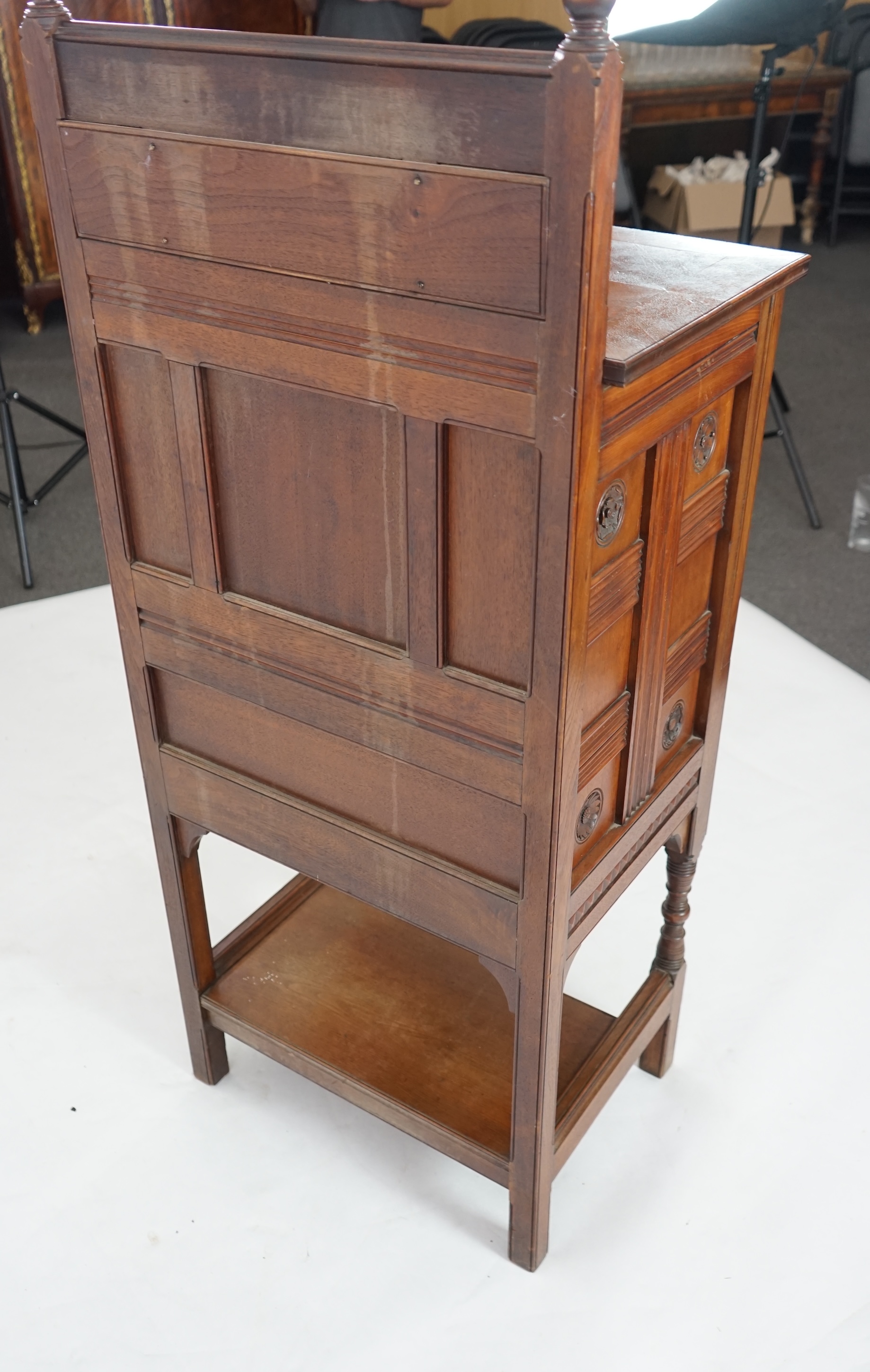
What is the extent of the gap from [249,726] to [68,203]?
0.60m

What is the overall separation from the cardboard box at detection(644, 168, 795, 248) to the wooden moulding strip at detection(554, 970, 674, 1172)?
14.0 ft

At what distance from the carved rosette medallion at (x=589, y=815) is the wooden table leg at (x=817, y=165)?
5472 millimetres

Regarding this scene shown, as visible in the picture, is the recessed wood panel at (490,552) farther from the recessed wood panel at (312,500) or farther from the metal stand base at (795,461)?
the metal stand base at (795,461)

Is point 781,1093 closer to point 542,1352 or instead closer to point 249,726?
point 542,1352

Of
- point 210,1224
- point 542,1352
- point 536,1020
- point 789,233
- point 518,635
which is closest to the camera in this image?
point 518,635

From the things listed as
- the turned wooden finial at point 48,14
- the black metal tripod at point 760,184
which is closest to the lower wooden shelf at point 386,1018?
the turned wooden finial at point 48,14

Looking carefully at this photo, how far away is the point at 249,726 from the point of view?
144 centimetres

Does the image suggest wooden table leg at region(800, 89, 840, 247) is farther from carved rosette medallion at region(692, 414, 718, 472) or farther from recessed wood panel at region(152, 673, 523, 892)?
recessed wood panel at region(152, 673, 523, 892)

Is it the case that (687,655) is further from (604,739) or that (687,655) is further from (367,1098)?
(367,1098)

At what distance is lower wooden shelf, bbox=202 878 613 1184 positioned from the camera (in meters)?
1.58

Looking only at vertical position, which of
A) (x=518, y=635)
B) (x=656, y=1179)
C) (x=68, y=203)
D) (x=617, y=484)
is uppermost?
(x=68, y=203)

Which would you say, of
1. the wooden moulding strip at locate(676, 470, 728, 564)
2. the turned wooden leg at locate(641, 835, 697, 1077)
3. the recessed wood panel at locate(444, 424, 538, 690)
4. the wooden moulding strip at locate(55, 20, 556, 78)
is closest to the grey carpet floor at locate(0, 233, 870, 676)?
the turned wooden leg at locate(641, 835, 697, 1077)

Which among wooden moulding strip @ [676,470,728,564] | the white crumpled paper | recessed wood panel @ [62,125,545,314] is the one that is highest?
recessed wood panel @ [62,125,545,314]

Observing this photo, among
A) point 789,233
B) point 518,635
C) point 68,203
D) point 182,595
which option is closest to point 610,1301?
point 518,635
